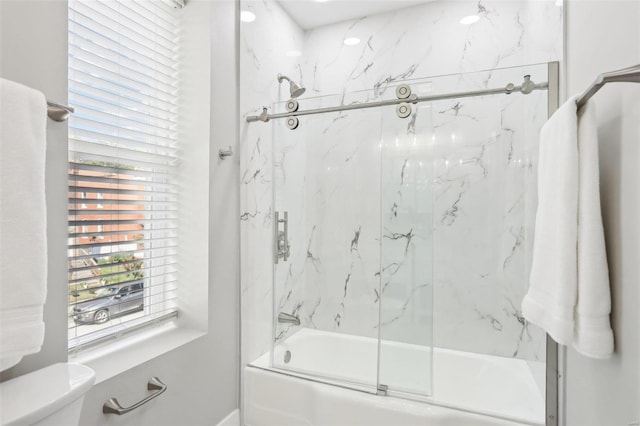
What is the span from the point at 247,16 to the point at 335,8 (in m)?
0.74

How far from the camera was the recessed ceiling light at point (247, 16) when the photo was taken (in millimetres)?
1952

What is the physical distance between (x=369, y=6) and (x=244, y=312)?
2.19 meters

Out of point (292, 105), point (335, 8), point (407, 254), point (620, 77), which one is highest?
point (335, 8)

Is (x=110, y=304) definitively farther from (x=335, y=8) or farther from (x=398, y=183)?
(x=335, y=8)

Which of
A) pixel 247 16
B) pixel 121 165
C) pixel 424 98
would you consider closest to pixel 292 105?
pixel 247 16

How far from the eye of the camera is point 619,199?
2.90 feet

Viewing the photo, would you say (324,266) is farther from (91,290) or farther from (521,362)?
(91,290)

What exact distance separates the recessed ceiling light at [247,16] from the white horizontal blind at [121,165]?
0.40 metres

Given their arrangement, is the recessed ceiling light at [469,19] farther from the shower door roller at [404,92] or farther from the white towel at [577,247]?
the white towel at [577,247]

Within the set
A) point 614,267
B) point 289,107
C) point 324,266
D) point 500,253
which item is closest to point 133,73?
point 289,107

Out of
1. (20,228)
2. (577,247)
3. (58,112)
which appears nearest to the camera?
(20,228)

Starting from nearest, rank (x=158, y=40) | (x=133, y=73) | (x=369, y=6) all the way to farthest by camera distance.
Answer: (x=133, y=73) < (x=158, y=40) < (x=369, y=6)

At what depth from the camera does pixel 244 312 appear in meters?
1.95

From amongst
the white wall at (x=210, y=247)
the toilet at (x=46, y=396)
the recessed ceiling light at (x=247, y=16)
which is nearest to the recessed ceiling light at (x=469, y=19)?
the recessed ceiling light at (x=247, y=16)
